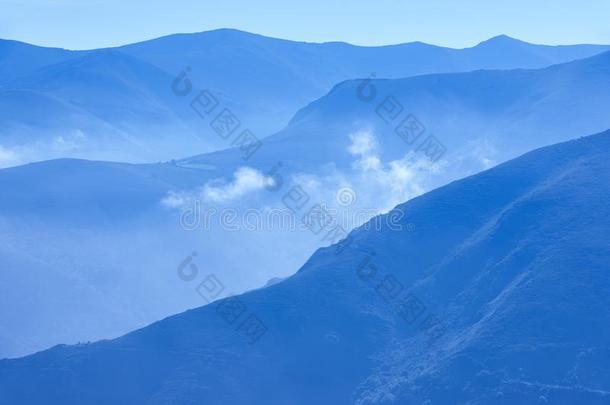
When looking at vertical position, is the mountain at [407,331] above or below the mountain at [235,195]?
below

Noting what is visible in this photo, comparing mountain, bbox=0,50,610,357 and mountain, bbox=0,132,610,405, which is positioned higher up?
mountain, bbox=0,50,610,357

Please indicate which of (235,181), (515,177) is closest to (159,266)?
(235,181)

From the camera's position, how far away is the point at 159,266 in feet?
433

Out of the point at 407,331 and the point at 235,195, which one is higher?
the point at 235,195

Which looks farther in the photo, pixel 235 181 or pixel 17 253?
pixel 235 181

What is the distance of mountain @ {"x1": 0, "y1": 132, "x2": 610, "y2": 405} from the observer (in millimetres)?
50531

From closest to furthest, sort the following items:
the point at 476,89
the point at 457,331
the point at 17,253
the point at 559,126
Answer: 1. the point at 457,331
2. the point at 17,253
3. the point at 559,126
4. the point at 476,89

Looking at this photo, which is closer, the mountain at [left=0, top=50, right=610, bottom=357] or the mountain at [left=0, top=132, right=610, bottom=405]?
the mountain at [left=0, top=132, right=610, bottom=405]

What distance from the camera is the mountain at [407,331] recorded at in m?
50.5

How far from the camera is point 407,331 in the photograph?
2318 inches

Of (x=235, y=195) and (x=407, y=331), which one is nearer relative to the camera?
(x=407, y=331)

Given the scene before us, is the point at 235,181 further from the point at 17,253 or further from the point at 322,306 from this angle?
the point at 322,306

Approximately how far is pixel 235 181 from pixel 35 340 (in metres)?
66.2

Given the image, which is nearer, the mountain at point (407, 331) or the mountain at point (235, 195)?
the mountain at point (407, 331)
